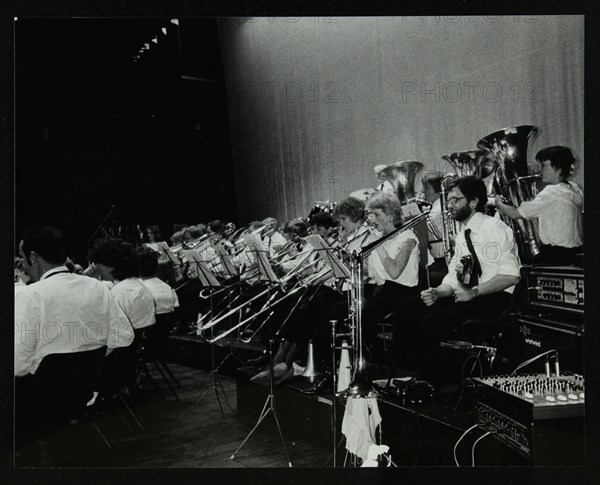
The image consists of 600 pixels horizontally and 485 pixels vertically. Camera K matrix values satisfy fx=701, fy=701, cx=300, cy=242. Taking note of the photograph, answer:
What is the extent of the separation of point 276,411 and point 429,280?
1175 mm

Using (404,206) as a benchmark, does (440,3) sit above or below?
above

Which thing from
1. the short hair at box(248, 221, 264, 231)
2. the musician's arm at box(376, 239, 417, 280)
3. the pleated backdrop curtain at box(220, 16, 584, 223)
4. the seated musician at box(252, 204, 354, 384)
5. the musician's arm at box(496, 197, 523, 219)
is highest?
the pleated backdrop curtain at box(220, 16, 584, 223)

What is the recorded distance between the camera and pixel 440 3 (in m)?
3.71

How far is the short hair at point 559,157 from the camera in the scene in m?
3.65

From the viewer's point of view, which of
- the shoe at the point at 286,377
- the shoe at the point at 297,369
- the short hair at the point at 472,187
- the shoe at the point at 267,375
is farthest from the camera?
the shoe at the point at 297,369

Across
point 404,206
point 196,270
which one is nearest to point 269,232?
point 196,270

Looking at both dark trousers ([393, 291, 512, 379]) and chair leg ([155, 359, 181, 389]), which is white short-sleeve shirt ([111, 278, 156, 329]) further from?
dark trousers ([393, 291, 512, 379])

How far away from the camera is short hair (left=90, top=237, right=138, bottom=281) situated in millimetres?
3928

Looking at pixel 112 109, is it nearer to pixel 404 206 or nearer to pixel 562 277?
pixel 404 206

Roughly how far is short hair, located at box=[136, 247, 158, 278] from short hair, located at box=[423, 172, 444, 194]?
1581 mm

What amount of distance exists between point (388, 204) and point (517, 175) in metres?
0.74

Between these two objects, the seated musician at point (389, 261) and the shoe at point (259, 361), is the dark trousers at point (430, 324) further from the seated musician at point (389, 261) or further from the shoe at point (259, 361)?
the shoe at point (259, 361)

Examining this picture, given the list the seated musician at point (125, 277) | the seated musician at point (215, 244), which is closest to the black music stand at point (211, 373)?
the seated musician at point (215, 244)

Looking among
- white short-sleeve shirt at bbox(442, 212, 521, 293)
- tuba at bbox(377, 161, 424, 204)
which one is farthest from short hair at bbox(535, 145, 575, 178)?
tuba at bbox(377, 161, 424, 204)
